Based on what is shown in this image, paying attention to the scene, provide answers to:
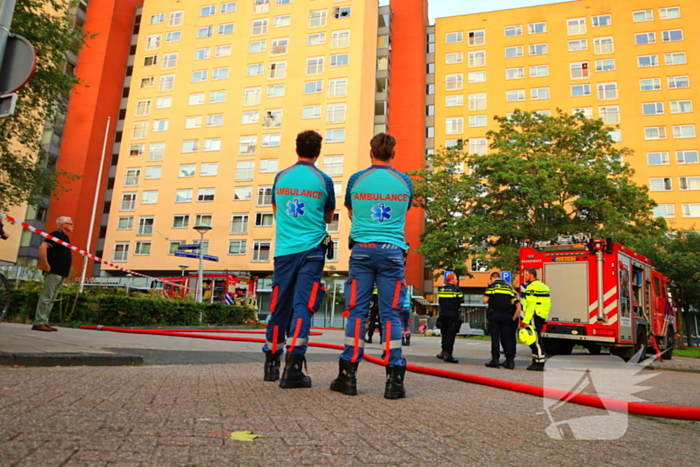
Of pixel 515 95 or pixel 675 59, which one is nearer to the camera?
pixel 675 59

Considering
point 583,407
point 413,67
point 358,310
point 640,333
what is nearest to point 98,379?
point 358,310

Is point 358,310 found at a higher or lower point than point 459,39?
lower

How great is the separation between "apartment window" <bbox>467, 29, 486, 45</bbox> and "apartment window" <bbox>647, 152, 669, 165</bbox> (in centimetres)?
1994

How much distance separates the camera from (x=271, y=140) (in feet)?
167

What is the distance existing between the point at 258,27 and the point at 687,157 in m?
42.6

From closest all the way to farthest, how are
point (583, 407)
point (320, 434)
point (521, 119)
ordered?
point (320, 434) < point (583, 407) < point (521, 119)

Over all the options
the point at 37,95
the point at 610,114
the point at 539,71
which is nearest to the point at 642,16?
the point at 610,114

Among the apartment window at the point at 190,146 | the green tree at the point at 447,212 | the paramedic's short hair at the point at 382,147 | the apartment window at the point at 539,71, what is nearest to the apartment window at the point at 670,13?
the apartment window at the point at 539,71

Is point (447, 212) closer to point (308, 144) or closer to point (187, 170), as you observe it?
point (308, 144)

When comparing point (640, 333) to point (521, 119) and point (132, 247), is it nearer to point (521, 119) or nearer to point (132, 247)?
point (521, 119)

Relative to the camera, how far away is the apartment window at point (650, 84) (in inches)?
2029

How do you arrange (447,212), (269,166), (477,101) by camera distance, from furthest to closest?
(477,101)
(269,166)
(447,212)

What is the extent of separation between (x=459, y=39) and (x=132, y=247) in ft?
129

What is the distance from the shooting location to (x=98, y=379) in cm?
394
